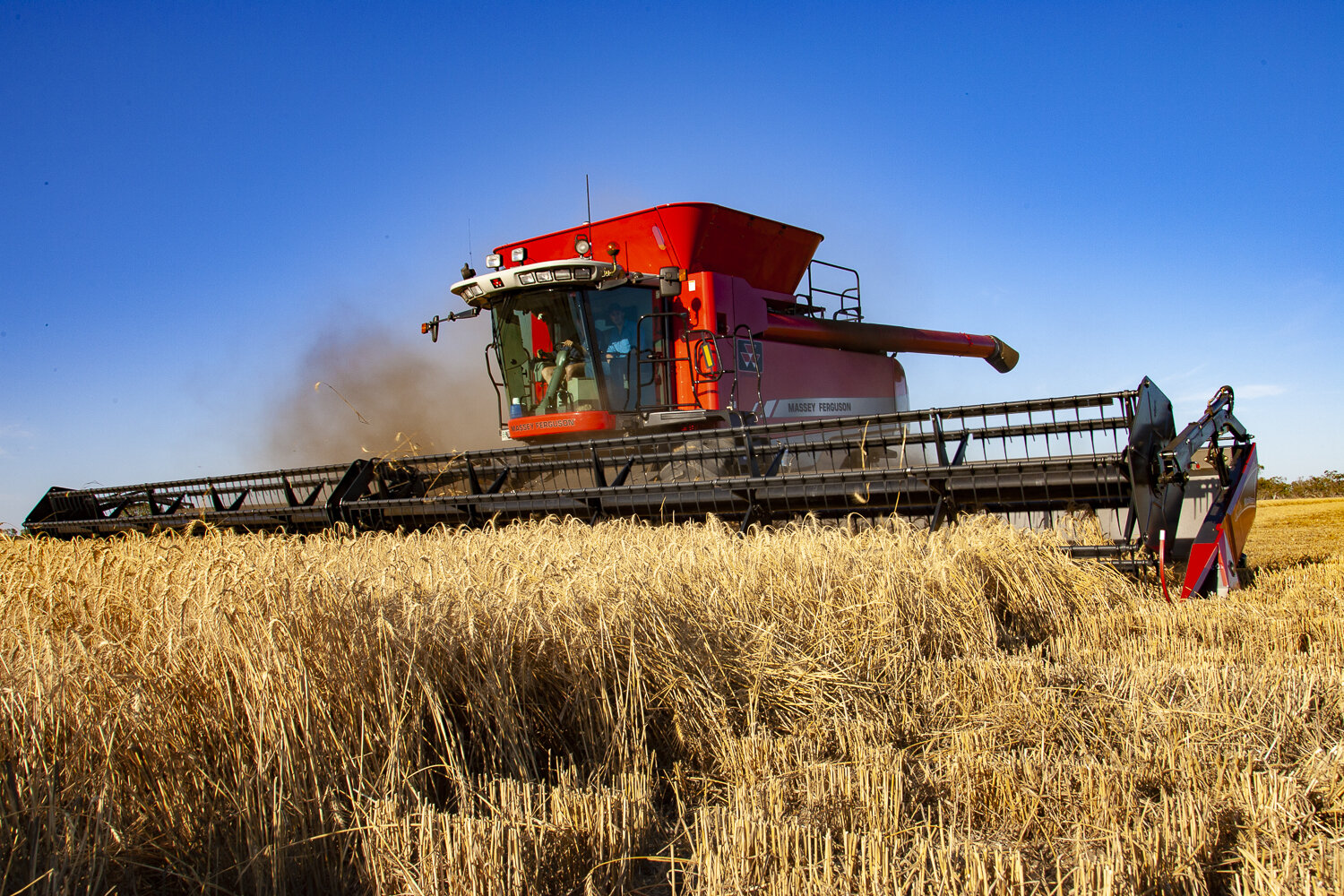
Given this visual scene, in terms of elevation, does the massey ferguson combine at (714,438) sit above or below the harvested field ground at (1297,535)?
above

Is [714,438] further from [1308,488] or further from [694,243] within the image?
[1308,488]

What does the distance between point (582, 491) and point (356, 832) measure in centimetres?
377

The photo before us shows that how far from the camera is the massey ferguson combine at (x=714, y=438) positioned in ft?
14.0

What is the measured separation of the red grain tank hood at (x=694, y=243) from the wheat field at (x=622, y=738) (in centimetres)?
521

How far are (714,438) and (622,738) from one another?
11.7ft

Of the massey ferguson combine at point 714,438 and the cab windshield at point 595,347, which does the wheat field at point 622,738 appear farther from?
the cab windshield at point 595,347

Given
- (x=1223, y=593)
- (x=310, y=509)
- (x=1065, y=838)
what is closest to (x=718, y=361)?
(x=310, y=509)

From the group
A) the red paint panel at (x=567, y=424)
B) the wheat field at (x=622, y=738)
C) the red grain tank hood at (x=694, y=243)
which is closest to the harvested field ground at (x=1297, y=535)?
the wheat field at (x=622, y=738)

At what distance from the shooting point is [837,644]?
290 centimetres

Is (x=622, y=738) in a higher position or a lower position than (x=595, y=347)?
lower

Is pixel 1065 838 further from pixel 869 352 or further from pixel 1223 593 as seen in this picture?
pixel 869 352

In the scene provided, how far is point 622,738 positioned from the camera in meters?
2.26

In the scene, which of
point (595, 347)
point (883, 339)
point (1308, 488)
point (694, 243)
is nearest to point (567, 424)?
point (595, 347)

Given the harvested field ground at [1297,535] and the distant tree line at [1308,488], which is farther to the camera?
the distant tree line at [1308,488]
